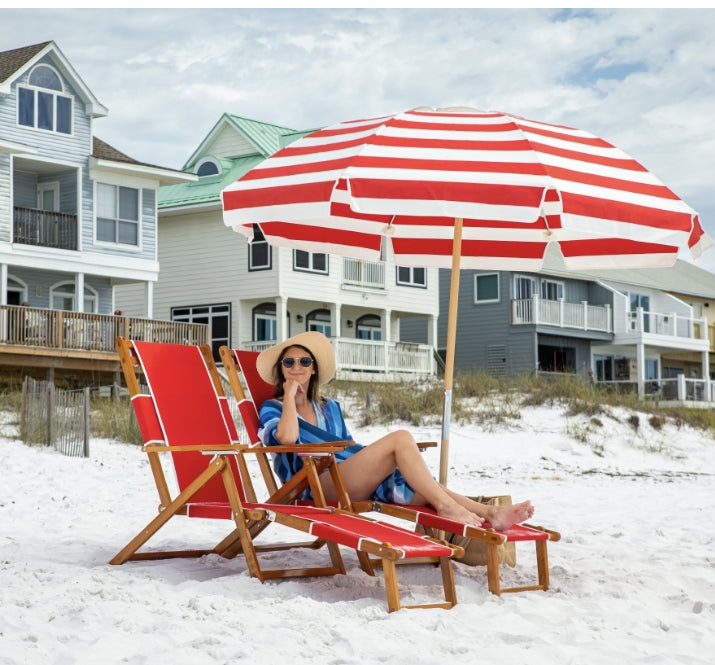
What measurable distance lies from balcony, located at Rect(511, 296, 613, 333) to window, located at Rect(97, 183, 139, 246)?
13.7 metres

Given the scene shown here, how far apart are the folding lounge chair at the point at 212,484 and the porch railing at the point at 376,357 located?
19.8 metres

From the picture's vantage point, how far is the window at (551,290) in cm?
3575

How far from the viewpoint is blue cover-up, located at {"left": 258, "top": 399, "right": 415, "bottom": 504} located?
207 inches

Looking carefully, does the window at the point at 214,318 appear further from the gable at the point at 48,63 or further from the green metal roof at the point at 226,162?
the gable at the point at 48,63

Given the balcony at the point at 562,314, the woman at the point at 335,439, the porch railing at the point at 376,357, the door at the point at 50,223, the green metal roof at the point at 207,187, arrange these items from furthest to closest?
the balcony at the point at 562,314 < the green metal roof at the point at 207,187 < the porch railing at the point at 376,357 < the door at the point at 50,223 < the woman at the point at 335,439

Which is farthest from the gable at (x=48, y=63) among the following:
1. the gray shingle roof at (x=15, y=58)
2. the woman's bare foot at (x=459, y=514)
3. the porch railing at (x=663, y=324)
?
the woman's bare foot at (x=459, y=514)

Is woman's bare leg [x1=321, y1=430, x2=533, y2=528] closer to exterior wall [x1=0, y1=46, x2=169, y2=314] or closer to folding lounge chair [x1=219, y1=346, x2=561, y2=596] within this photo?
folding lounge chair [x1=219, y1=346, x2=561, y2=596]

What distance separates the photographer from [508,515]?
490cm

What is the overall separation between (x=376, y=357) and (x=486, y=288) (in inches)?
324

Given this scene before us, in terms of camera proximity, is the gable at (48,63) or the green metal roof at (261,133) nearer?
the gable at (48,63)

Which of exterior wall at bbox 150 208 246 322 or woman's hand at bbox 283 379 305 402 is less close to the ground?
exterior wall at bbox 150 208 246 322

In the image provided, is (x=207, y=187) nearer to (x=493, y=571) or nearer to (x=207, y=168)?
(x=207, y=168)

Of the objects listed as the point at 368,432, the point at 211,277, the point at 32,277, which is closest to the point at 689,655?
the point at 368,432

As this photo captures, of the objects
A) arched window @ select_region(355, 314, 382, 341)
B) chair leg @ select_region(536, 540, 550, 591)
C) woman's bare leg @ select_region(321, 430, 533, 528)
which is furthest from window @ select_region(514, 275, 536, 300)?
chair leg @ select_region(536, 540, 550, 591)
